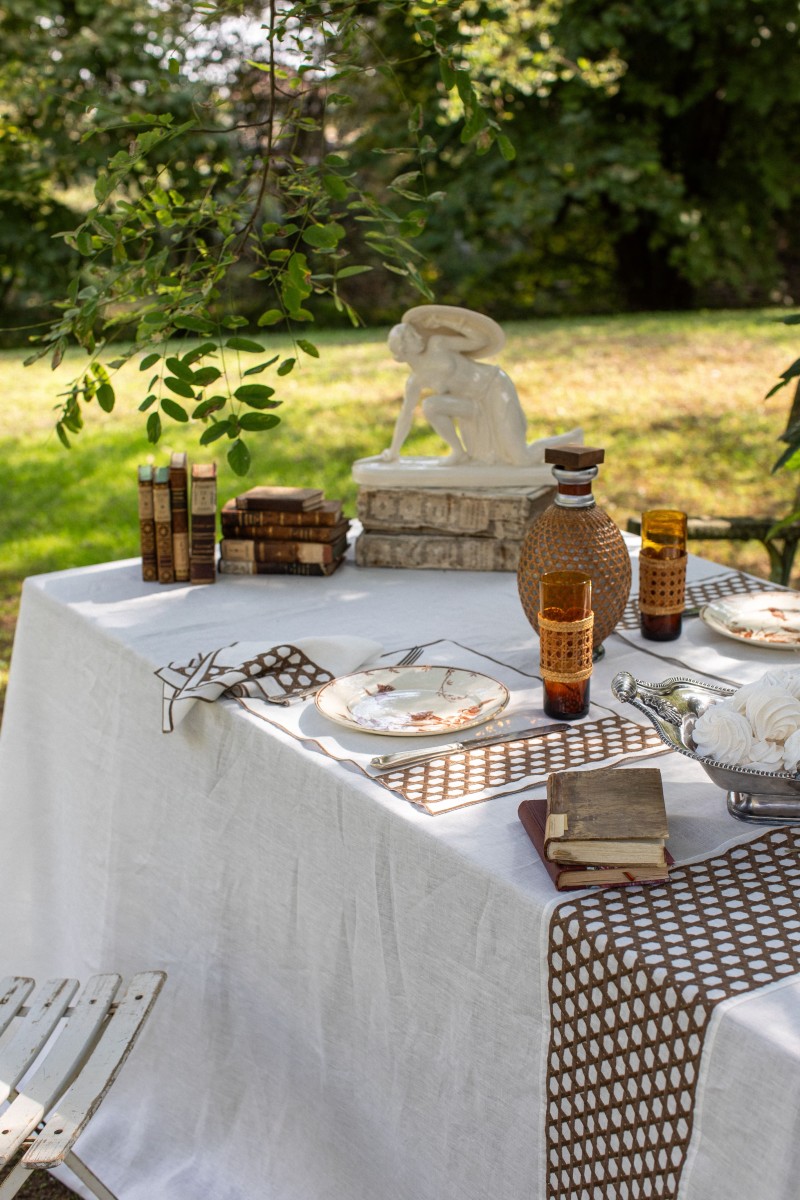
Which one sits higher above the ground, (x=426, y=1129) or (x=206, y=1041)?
(x=426, y=1129)

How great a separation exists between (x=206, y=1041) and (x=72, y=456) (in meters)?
5.26

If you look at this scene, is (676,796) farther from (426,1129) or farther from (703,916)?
(426,1129)

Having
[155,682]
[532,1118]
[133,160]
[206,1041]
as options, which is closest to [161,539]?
[155,682]

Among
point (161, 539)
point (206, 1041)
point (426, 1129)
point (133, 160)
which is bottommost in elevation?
point (206, 1041)

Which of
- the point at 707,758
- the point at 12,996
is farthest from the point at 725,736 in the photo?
the point at 12,996

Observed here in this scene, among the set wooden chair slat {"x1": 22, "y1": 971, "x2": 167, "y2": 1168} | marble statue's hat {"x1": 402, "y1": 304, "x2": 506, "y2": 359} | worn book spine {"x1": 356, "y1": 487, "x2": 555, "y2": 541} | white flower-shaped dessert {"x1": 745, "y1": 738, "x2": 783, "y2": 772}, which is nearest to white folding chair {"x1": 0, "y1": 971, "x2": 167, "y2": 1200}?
wooden chair slat {"x1": 22, "y1": 971, "x2": 167, "y2": 1168}

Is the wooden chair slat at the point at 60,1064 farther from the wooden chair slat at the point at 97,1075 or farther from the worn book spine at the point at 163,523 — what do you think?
the worn book spine at the point at 163,523

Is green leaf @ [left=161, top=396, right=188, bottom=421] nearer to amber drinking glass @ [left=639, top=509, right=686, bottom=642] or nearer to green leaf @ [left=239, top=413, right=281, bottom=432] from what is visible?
green leaf @ [left=239, top=413, right=281, bottom=432]

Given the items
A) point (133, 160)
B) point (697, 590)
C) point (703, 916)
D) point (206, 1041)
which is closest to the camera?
point (703, 916)

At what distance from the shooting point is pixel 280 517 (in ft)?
8.09

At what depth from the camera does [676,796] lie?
153 cm

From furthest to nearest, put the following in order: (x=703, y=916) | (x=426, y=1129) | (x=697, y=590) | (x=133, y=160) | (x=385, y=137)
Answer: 1. (x=385, y=137)
2. (x=697, y=590)
3. (x=133, y=160)
4. (x=426, y=1129)
5. (x=703, y=916)

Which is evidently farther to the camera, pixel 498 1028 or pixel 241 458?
pixel 241 458

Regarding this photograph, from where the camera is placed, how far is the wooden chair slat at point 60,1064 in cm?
156
